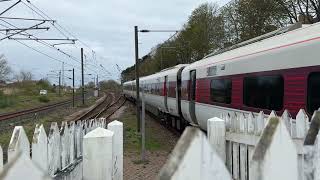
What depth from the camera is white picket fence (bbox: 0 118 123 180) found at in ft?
7.60

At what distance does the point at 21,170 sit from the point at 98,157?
1657mm

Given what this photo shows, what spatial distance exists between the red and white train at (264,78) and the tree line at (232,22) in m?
17.7

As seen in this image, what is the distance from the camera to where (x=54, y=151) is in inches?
209

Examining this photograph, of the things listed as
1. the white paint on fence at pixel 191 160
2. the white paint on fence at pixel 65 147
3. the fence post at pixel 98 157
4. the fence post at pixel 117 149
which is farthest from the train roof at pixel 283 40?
the white paint on fence at pixel 191 160

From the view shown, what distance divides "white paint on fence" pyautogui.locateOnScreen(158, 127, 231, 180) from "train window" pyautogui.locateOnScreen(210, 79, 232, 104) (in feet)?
36.0

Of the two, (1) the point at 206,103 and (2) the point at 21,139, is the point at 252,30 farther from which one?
(2) the point at 21,139

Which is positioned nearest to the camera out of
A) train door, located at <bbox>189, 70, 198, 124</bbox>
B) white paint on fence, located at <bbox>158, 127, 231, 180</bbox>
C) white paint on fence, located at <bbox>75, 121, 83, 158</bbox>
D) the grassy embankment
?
white paint on fence, located at <bbox>158, 127, 231, 180</bbox>

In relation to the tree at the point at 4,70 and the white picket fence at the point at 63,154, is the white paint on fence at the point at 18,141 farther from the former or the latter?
the tree at the point at 4,70

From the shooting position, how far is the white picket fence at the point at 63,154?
7.60ft

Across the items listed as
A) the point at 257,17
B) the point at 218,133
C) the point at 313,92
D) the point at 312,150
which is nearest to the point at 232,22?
the point at 257,17

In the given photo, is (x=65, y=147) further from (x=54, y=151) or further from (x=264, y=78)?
(x=264, y=78)

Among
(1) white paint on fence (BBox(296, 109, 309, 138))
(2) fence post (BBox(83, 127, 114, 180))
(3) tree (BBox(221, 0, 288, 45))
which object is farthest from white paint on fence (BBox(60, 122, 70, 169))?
(3) tree (BBox(221, 0, 288, 45))

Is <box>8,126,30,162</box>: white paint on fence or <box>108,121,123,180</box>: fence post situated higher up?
<box>8,126,30,162</box>: white paint on fence

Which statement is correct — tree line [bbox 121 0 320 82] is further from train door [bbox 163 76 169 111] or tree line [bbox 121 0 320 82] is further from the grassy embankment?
the grassy embankment
